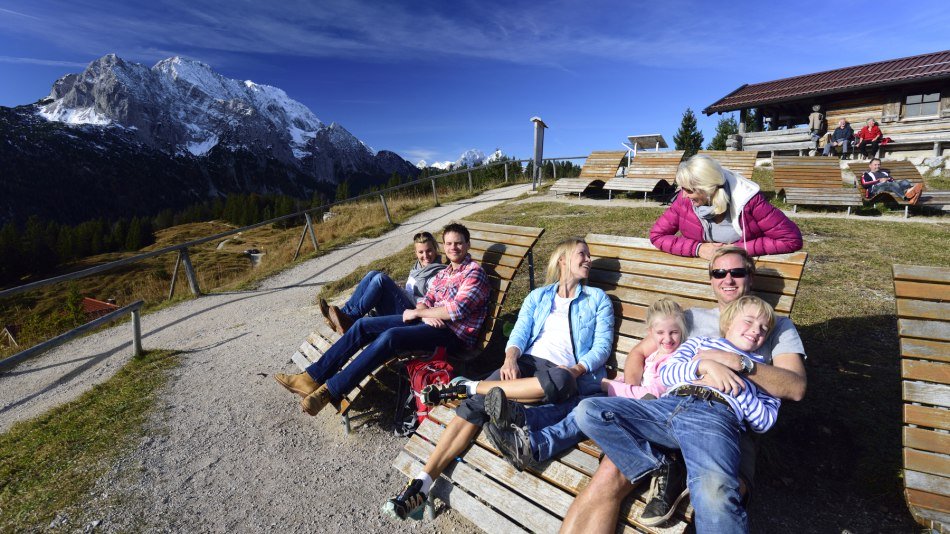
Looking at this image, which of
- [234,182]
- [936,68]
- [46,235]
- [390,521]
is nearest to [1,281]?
[46,235]

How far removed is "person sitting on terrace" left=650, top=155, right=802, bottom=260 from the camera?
3.27 meters

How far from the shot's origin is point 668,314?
122 inches

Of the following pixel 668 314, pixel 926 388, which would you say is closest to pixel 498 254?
pixel 668 314

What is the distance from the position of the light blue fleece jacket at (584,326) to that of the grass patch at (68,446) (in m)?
3.34

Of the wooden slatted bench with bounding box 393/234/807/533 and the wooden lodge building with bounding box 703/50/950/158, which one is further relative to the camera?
the wooden lodge building with bounding box 703/50/950/158

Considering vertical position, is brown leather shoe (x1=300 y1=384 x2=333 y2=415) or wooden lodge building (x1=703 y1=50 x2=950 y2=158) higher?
wooden lodge building (x1=703 y1=50 x2=950 y2=158)

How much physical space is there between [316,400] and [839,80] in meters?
26.1

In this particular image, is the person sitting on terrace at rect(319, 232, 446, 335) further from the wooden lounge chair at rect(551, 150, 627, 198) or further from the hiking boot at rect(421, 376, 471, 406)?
the wooden lounge chair at rect(551, 150, 627, 198)

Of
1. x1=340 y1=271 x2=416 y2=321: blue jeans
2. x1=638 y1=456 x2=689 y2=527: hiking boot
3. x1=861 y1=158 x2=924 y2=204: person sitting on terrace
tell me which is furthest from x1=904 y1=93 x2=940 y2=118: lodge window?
x1=638 y1=456 x2=689 y2=527: hiking boot

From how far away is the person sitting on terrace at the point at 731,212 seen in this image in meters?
3.27

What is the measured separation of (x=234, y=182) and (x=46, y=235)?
123160mm

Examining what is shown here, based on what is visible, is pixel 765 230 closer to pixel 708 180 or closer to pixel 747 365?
pixel 708 180

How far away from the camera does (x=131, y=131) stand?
17100cm

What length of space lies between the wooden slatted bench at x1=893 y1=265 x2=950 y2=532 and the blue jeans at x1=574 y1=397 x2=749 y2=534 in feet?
2.88
